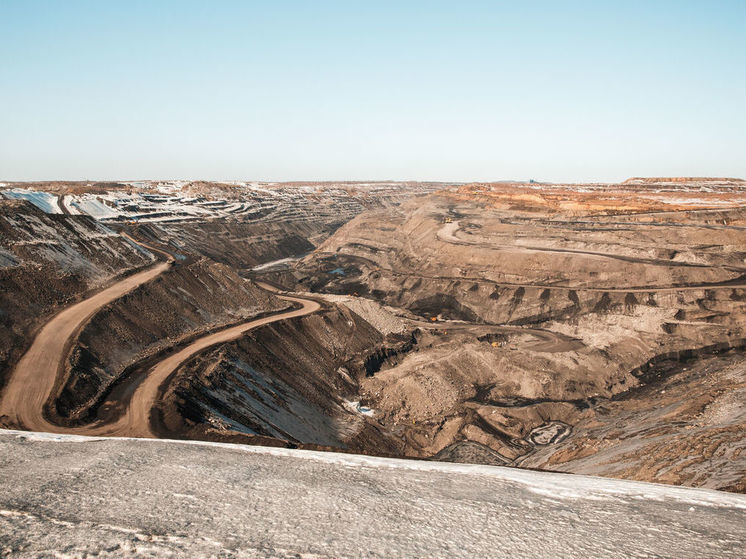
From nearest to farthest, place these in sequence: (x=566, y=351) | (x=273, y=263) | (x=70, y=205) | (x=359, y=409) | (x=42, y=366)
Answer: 1. (x=42, y=366)
2. (x=359, y=409)
3. (x=566, y=351)
4. (x=70, y=205)
5. (x=273, y=263)

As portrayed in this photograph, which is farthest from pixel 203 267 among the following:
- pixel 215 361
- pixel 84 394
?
pixel 84 394

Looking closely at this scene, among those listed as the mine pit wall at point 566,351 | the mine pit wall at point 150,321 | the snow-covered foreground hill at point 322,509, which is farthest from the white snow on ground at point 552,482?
the mine pit wall at point 566,351

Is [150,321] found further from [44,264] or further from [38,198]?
[38,198]

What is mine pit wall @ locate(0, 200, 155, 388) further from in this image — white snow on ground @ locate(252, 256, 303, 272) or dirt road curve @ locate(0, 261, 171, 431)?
white snow on ground @ locate(252, 256, 303, 272)

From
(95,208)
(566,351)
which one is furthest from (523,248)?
(95,208)

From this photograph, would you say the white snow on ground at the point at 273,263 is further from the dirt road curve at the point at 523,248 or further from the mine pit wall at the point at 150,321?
the mine pit wall at the point at 150,321

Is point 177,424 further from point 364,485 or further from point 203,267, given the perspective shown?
point 203,267

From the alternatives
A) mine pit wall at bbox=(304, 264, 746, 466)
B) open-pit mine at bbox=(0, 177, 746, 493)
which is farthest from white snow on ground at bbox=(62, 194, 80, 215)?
mine pit wall at bbox=(304, 264, 746, 466)
